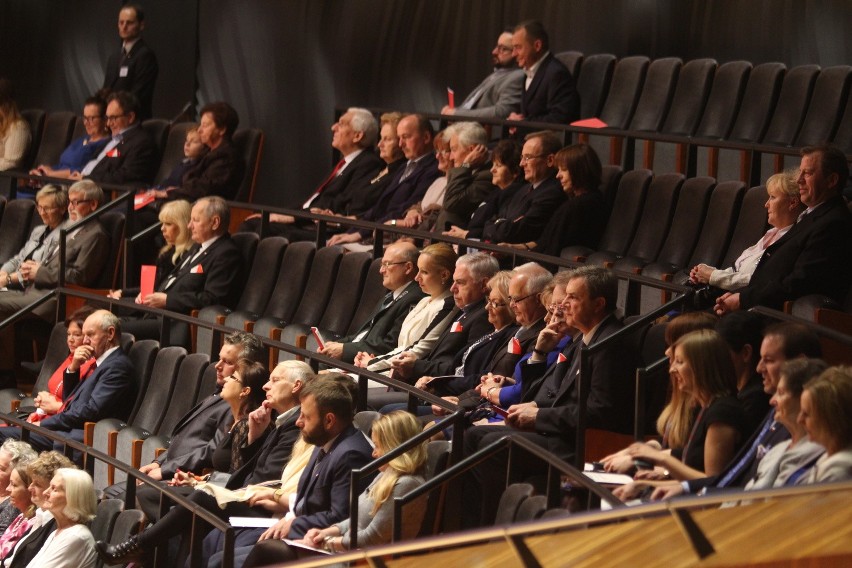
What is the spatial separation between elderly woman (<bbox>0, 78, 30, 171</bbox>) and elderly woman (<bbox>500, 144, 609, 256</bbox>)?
155 inches

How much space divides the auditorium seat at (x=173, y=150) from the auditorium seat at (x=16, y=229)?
2.43 feet

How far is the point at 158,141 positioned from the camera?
749 centimetres

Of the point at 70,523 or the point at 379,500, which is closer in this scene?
the point at 379,500

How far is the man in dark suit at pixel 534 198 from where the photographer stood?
514cm

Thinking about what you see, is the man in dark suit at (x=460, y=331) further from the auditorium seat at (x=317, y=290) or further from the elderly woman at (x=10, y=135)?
the elderly woman at (x=10, y=135)

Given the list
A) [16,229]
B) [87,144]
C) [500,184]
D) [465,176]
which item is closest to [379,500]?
[500,184]

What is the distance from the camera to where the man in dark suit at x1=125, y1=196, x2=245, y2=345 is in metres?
5.75

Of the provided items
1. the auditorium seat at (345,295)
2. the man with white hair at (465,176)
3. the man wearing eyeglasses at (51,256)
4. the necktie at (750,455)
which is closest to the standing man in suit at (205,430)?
the auditorium seat at (345,295)

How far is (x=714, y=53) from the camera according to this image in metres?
6.48

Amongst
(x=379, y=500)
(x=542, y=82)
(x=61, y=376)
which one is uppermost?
(x=542, y=82)

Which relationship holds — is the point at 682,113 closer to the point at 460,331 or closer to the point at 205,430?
the point at 460,331

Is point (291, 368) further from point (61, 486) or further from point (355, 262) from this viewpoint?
point (355, 262)

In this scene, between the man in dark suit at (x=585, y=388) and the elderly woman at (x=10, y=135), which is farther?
the elderly woman at (x=10, y=135)

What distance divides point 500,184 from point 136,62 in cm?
318
